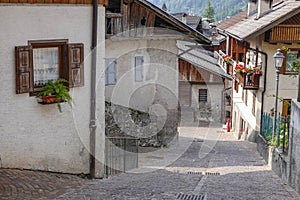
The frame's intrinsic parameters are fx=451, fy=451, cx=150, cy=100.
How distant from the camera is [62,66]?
952cm

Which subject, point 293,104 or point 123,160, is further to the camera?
point 123,160

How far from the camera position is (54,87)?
9031mm

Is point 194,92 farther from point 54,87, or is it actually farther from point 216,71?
point 54,87

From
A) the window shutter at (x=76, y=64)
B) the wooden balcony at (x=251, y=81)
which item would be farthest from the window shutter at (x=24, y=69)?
the wooden balcony at (x=251, y=81)

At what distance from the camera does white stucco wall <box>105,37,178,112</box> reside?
16.1 metres

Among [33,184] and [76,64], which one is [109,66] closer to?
[76,64]

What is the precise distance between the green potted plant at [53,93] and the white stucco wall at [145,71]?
6436mm

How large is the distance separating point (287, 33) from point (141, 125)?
712 cm

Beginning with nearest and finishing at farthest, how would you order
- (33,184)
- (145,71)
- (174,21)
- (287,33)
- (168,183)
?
1. (33,184)
2. (168,183)
3. (174,21)
4. (145,71)
5. (287,33)

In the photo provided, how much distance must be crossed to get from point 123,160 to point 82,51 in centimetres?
395

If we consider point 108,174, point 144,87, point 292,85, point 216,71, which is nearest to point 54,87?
point 108,174

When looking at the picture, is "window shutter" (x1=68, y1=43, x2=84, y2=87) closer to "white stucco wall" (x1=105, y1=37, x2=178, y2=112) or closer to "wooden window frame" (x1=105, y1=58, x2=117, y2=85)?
"white stucco wall" (x1=105, y1=37, x2=178, y2=112)

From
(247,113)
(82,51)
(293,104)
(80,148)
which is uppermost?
(82,51)

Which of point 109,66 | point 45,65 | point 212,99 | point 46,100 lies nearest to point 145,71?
point 109,66
